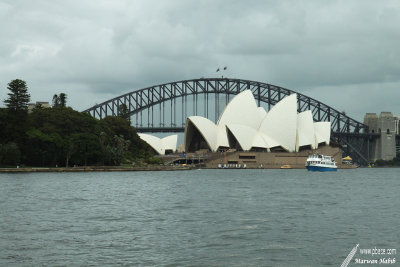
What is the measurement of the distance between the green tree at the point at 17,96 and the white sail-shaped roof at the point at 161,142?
268ft

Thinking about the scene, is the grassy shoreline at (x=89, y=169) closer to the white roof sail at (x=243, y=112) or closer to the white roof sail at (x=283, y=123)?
the white roof sail at (x=243, y=112)

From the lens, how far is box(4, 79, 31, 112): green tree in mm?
96438

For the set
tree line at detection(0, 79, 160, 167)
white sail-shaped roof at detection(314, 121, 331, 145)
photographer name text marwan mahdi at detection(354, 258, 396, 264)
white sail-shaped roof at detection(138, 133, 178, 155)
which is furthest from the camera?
white sail-shaped roof at detection(138, 133, 178, 155)

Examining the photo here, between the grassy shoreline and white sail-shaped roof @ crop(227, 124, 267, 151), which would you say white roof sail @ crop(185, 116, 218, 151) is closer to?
white sail-shaped roof @ crop(227, 124, 267, 151)

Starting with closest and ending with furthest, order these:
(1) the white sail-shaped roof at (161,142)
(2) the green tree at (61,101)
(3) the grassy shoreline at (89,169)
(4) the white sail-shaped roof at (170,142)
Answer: (3) the grassy shoreline at (89,169)
(2) the green tree at (61,101)
(1) the white sail-shaped roof at (161,142)
(4) the white sail-shaped roof at (170,142)

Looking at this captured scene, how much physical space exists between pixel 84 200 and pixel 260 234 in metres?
20.1

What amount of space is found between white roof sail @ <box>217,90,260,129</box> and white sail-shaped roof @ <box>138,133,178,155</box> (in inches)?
1341

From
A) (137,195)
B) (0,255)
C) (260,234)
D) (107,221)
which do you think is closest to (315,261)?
(260,234)

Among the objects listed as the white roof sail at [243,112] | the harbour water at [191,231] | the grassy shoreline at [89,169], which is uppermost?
the white roof sail at [243,112]

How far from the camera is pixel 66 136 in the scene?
10281 centimetres

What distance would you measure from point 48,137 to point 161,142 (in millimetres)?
88647

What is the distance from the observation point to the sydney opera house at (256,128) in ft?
490

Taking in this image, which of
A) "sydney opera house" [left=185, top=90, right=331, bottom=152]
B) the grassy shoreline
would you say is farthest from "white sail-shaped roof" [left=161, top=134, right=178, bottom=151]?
the grassy shoreline

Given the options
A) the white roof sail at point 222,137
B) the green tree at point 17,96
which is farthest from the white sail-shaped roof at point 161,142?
the green tree at point 17,96
